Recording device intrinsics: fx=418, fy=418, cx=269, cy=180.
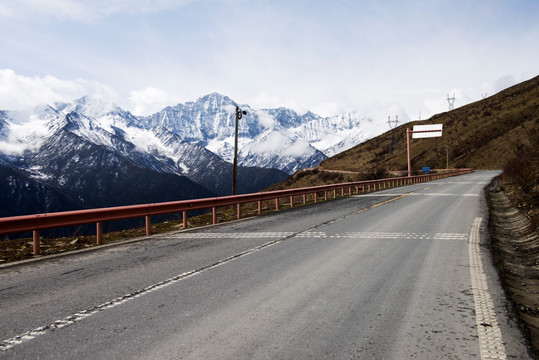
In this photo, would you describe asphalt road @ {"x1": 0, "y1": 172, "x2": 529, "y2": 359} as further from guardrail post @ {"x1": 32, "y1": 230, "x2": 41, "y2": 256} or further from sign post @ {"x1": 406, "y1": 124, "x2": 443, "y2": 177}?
sign post @ {"x1": 406, "y1": 124, "x2": 443, "y2": 177}

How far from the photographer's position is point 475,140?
4540 inches

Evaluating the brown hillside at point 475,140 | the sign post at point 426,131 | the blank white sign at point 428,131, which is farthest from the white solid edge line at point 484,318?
the brown hillside at point 475,140

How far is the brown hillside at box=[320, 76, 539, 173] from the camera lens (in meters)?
102

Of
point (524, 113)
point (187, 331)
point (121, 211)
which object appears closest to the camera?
point (187, 331)

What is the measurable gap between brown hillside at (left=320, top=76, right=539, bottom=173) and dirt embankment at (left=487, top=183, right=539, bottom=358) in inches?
3026

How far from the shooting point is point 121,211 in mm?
11461

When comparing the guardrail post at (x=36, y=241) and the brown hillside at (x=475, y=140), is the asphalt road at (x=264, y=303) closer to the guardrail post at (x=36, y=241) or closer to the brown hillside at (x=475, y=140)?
the guardrail post at (x=36, y=241)

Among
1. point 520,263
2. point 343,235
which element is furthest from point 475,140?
point 520,263

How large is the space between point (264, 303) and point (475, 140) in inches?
4907

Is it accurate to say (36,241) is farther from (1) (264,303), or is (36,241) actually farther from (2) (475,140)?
(2) (475,140)

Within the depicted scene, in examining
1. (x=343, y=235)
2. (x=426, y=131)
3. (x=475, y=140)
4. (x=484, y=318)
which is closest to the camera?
(x=484, y=318)

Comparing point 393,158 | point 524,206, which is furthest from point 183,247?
point 393,158

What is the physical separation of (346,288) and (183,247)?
4814 millimetres

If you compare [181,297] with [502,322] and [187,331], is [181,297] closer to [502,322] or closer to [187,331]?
[187,331]
